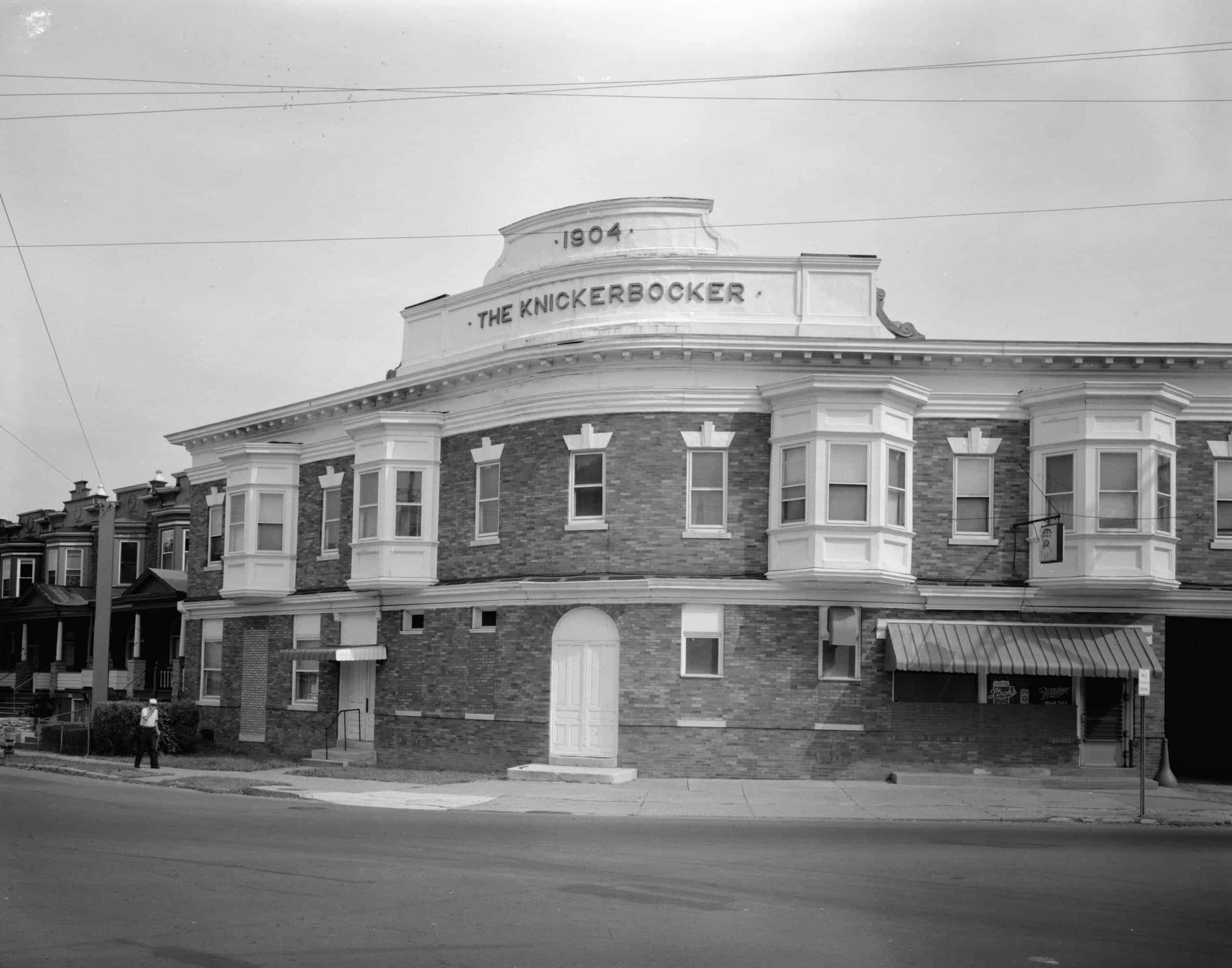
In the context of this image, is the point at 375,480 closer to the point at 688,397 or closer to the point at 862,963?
the point at 688,397

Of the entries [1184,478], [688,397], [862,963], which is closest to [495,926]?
[862,963]

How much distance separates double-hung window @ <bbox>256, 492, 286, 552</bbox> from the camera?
1309 inches

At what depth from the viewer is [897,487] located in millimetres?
24750

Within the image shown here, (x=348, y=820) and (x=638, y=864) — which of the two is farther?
(x=348, y=820)

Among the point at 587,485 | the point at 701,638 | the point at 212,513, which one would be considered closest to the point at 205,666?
the point at 212,513

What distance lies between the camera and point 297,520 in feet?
109

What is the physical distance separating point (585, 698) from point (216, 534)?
49.4ft

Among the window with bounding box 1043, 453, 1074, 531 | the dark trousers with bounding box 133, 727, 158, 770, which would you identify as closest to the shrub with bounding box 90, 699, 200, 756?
the dark trousers with bounding box 133, 727, 158, 770

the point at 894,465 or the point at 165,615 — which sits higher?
the point at 894,465

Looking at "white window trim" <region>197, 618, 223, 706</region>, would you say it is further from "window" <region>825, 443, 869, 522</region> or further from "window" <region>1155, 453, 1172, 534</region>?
"window" <region>1155, 453, 1172, 534</region>

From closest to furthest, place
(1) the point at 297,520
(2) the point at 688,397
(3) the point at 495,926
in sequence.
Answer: (3) the point at 495,926 → (2) the point at 688,397 → (1) the point at 297,520

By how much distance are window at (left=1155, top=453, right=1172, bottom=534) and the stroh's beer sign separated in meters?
8.48

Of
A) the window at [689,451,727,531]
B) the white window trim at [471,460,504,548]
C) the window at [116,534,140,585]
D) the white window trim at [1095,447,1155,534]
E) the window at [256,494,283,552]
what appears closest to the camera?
the white window trim at [1095,447,1155,534]

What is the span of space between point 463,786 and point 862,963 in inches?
591
